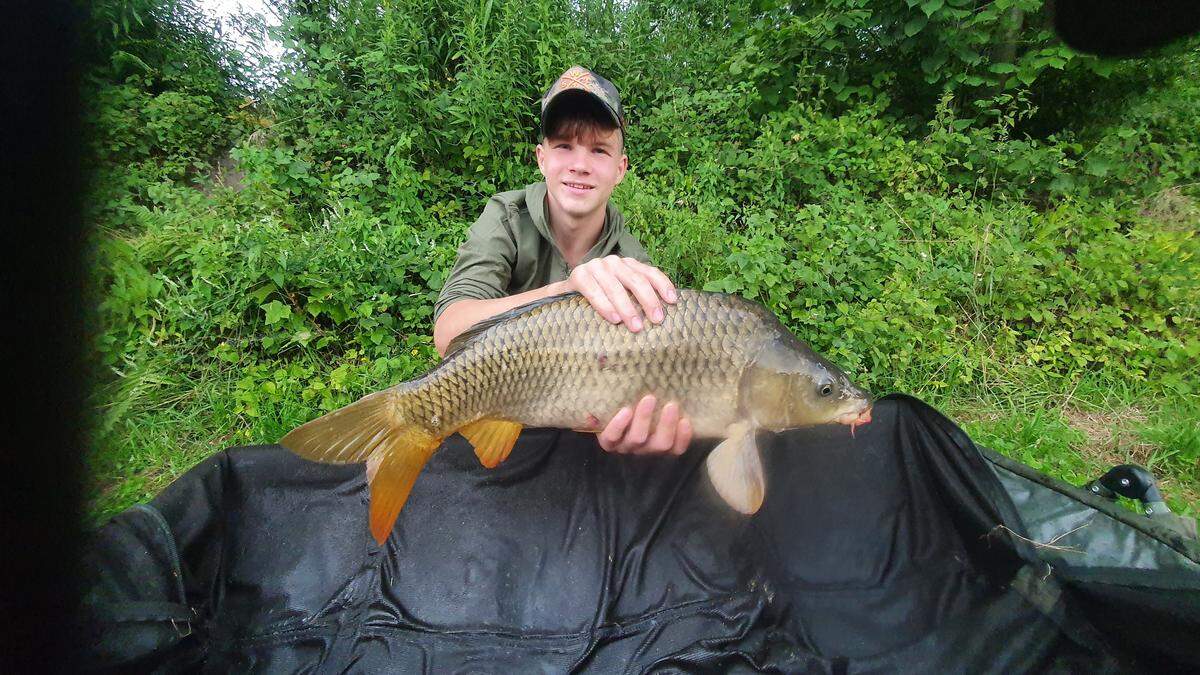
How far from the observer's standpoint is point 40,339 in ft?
4.50

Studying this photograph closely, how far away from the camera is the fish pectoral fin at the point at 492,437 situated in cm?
129

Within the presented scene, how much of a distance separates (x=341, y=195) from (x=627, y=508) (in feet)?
7.22

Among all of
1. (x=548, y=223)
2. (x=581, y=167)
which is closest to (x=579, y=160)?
(x=581, y=167)

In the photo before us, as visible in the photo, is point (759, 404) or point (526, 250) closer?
point (759, 404)

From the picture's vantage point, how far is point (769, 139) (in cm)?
322

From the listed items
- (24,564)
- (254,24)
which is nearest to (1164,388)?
(24,564)

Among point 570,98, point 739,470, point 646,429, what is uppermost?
point 570,98

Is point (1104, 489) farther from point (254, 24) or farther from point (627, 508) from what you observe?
point (254, 24)

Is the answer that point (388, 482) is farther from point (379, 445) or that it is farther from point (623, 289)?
point (623, 289)

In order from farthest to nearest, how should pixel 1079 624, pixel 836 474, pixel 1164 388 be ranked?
pixel 1164 388 < pixel 836 474 < pixel 1079 624

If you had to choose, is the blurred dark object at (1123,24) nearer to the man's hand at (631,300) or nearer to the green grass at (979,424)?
the green grass at (979,424)

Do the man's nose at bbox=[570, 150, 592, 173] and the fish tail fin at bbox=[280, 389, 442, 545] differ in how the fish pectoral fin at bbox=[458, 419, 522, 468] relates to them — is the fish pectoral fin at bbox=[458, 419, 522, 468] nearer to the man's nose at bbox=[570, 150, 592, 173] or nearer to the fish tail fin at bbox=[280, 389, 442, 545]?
the fish tail fin at bbox=[280, 389, 442, 545]

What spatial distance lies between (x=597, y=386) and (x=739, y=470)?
1.10ft

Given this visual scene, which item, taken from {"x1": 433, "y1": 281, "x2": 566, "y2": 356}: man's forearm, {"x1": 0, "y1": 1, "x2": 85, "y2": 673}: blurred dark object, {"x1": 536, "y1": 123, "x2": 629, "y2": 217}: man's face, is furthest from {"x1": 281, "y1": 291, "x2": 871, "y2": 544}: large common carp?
{"x1": 536, "y1": 123, "x2": 629, "y2": 217}: man's face
